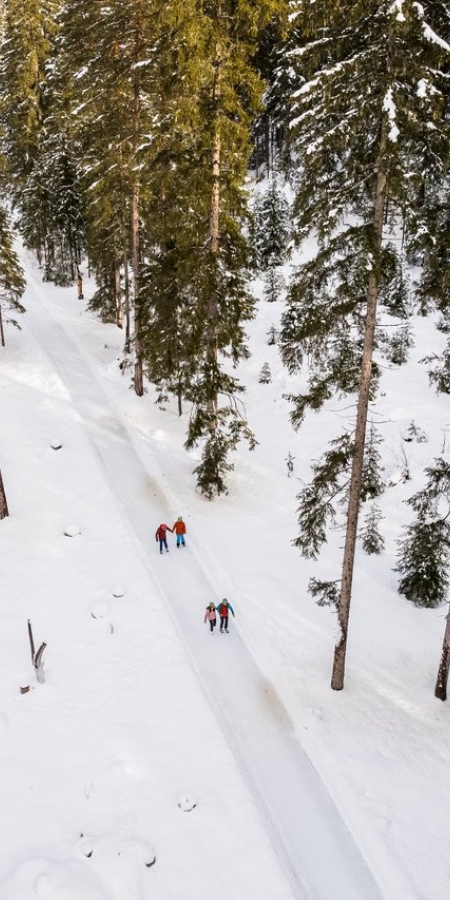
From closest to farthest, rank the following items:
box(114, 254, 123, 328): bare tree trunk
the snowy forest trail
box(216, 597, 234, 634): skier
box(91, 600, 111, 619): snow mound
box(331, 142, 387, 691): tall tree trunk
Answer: the snowy forest trail, box(331, 142, 387, 691): tall tree trunk, box(216, 597, 234, 634): skier, box(91, 600, 111, 619): snow mound, box(114, 254, 123, 328): bare tree trunk

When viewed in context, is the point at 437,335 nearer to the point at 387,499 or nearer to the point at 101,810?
the point at 387,499

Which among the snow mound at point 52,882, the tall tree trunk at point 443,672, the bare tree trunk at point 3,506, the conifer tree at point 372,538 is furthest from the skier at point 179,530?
the snow mound at point 52,882

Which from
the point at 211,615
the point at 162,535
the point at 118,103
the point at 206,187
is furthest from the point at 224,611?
the point at 118,103

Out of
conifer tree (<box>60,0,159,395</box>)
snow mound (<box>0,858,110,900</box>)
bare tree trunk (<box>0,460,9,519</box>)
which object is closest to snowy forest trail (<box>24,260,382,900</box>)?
snow mound (<box>0,858,110,900</box>)

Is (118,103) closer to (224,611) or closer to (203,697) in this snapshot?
(224,611)

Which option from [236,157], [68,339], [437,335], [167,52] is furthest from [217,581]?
[68,339]

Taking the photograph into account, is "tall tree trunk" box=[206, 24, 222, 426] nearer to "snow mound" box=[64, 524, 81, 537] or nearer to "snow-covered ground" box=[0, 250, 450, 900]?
"snow-covered ground" box=[0, 250, 450, 900]
